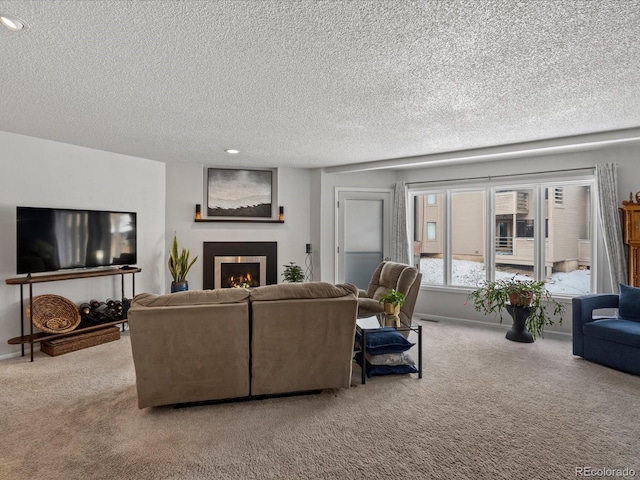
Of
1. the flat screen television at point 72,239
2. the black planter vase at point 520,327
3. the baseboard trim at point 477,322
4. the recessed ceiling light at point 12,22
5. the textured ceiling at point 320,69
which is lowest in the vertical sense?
the baseboard trim at point 477,322

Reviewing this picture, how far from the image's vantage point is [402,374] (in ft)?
11.2

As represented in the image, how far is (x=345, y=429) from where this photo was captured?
249 cm

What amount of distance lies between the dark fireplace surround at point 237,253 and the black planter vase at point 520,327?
11.4ft

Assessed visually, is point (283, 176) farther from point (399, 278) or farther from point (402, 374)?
point (402, 374)

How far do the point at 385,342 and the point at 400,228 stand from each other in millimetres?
3019

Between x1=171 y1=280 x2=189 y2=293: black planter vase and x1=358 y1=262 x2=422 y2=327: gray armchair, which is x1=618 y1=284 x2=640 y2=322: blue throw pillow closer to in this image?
x1=358 y1=262 x2=422 y2=327: gray armchair

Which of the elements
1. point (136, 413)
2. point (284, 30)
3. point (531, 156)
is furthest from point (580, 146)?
point (136, 413)

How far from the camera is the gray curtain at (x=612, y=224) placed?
4371 mm

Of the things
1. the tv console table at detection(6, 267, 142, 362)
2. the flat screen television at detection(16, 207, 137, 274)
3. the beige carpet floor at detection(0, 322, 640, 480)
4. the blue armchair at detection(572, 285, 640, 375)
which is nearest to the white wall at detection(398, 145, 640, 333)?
the blue armchair at detection(572, 285, 640, 375)

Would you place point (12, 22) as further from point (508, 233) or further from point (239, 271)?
point (508, 233)

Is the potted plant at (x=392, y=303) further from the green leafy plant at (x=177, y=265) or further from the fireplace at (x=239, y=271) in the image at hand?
the green leafy plant at (x=177, y=265)

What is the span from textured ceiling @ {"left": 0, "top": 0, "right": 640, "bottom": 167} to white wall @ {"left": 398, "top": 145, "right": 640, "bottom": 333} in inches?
35.8

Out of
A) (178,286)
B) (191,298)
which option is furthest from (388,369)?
(178,286)

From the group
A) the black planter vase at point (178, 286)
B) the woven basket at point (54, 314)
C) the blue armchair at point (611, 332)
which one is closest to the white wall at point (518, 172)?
the blue armchair at point (611, 332)
